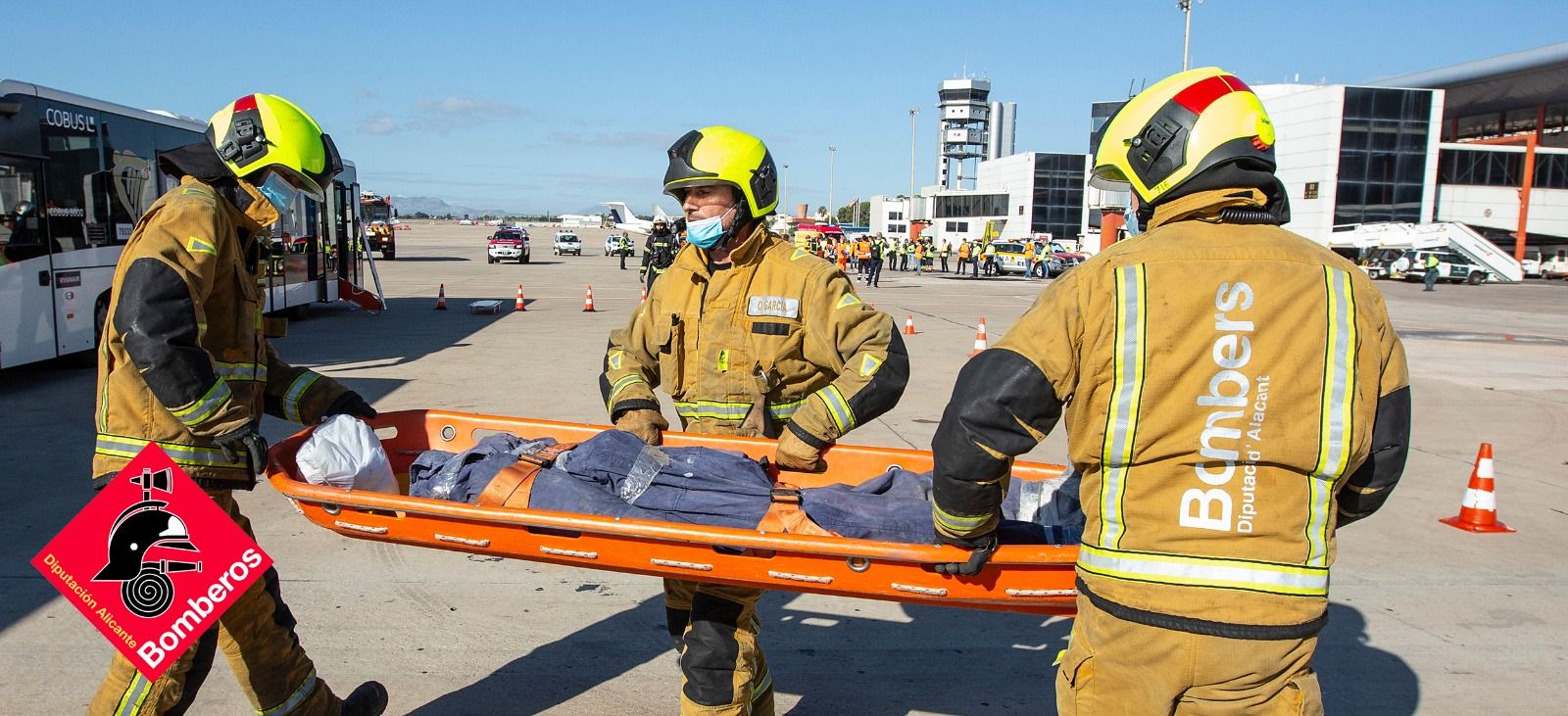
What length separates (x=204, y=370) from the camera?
8.95ft

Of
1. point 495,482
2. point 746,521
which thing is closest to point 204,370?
point 495,482

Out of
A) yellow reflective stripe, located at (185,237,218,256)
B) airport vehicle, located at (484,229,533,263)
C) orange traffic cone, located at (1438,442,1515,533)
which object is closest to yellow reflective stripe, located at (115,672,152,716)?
yellow reflective stripe, located at (185,237,218,256)

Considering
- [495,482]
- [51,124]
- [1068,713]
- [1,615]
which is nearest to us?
[1068,713]

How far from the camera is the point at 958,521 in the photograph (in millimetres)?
2242

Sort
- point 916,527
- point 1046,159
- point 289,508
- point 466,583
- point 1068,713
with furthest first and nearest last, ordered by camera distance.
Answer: point 1046,159
point 289,508
point 466,583
point 916,527
point 1068,713

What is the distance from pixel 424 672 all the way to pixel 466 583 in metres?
1.02

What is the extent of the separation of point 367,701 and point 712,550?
1.55 m

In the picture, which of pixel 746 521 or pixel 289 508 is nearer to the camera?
pixel 746 521

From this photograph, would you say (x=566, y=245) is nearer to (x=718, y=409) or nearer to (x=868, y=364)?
(x=718, y=409)

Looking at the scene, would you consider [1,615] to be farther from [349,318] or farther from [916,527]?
[349,318]

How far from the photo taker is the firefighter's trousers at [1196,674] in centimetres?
195

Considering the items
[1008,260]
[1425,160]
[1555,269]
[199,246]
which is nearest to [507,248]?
[1008,260]

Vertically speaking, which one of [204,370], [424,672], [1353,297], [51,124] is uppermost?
[51,124]

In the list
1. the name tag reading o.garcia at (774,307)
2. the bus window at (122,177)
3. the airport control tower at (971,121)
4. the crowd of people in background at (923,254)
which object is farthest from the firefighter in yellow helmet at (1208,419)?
the airport control tower at (971,121)
